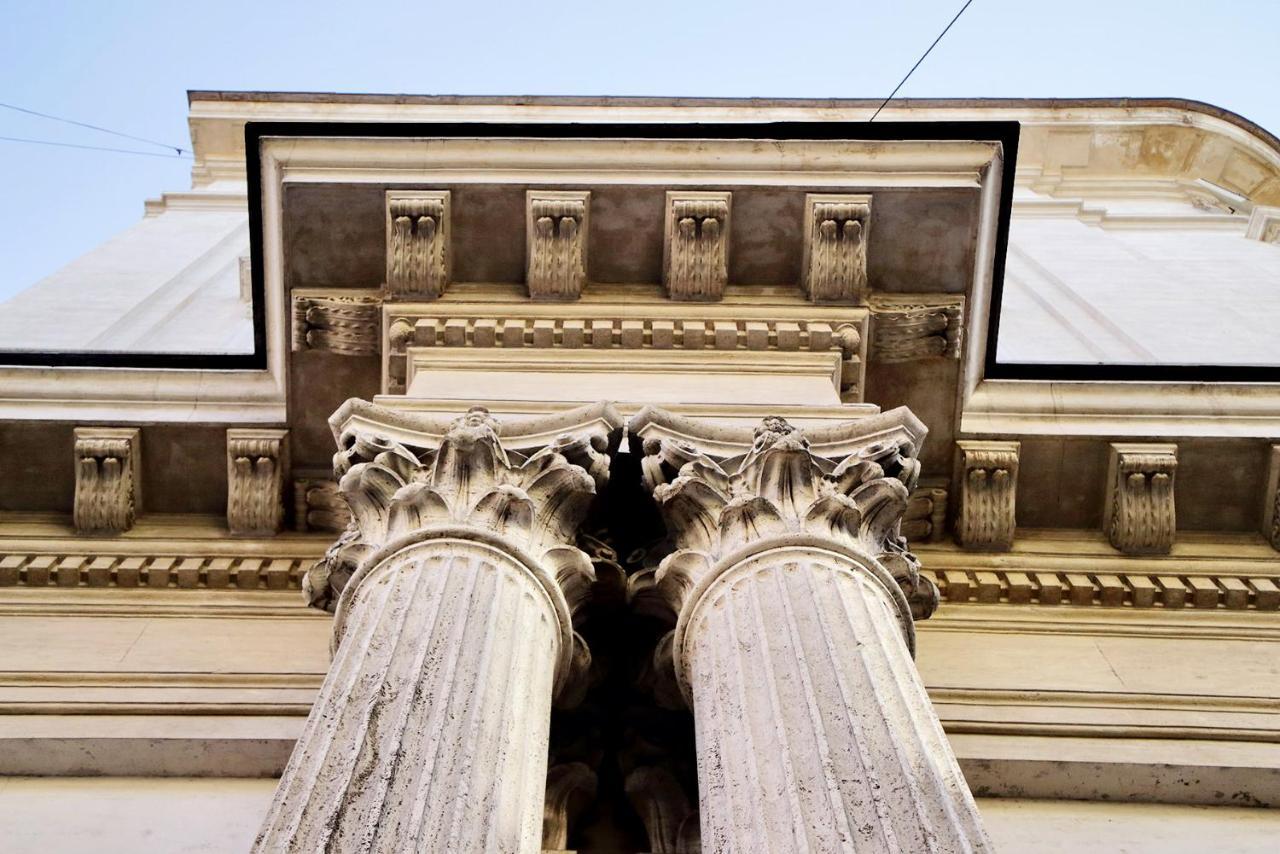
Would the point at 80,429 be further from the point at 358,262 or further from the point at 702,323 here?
the point at 702,323

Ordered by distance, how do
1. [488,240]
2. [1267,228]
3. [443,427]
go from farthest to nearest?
[1267,228] < [488,240] < [443,427]

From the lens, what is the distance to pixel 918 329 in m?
9.83

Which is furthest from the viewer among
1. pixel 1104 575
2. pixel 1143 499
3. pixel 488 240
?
pixel 488 240

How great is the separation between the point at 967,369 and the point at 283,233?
5010 mm

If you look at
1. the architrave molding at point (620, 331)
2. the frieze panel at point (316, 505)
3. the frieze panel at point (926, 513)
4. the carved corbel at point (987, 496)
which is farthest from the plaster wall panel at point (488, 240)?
the carved corbel at point (987, 496)

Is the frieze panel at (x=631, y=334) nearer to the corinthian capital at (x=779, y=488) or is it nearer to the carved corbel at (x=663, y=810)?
the corinthian capital at (x=779, y=488)

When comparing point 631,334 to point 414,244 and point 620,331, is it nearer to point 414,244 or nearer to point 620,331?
point 620,331

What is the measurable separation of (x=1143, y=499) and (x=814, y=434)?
11.3 feet

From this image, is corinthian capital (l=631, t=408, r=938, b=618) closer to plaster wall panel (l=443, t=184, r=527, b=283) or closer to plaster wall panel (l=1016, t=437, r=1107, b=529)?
plaster wall panel (l=1016, t=437, r=1107, b=529)

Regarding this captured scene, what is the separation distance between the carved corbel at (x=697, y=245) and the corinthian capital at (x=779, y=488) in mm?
2442

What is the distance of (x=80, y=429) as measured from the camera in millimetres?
9789

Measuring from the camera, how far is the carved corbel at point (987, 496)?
9.68m

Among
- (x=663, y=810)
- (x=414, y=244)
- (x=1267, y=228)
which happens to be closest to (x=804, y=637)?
(x=663, y=810)

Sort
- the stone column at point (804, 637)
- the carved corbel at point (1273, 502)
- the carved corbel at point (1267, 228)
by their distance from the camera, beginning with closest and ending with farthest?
the stone column at point (804, 637) → the carved corbel at point (1273, 502) → the carved corbel at point (1267, 228)
